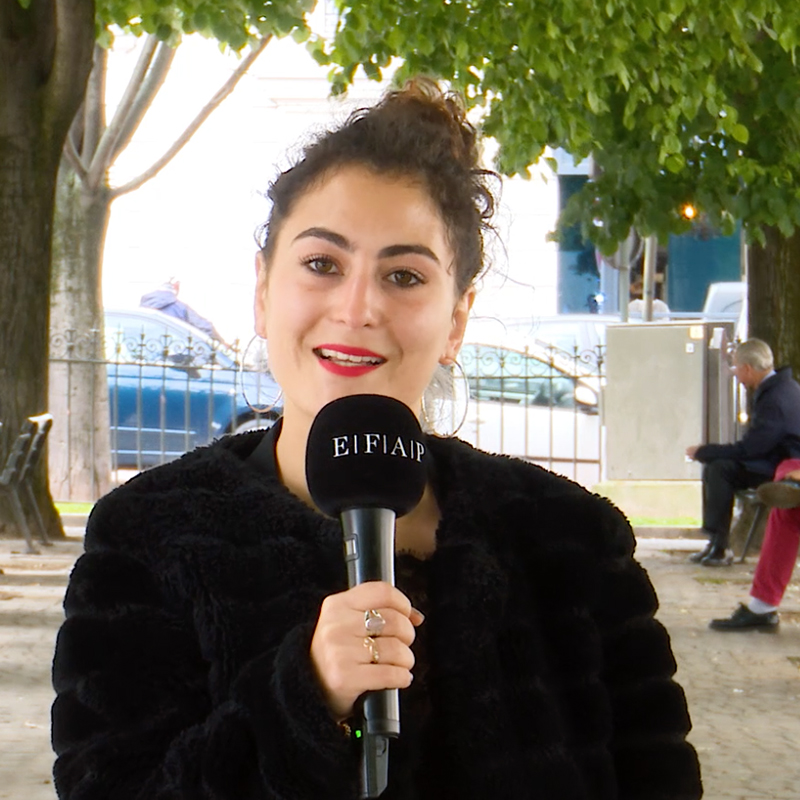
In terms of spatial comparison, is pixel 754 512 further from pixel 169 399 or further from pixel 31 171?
pixel 169 399

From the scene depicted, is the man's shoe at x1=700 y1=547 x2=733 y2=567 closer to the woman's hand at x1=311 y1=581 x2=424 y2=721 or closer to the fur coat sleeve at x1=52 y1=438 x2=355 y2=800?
the fur coat sleeve at x1=52 y1=438 x2=355 y2=800

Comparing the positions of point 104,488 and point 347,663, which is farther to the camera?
point 104,488

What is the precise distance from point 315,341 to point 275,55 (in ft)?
99.0

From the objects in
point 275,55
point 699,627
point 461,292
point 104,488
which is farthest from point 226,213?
point 461,292

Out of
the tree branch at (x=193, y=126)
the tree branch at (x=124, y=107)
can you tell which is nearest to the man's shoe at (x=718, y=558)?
the tree branch at (x=193, y=126)

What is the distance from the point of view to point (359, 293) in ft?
6.64

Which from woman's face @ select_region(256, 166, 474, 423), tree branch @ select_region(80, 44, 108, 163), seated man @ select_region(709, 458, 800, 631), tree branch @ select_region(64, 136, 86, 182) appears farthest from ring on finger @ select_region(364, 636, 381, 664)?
tree branch @ select_region(80, 44, 108, 163)

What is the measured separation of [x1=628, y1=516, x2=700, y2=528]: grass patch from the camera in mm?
14586

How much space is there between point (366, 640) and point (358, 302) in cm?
54

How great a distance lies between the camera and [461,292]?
2.23 m

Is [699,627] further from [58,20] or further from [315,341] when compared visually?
[315,341]

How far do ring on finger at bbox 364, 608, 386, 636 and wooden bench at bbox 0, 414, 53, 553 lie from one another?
10.7 metres

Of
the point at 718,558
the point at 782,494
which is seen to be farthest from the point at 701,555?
the point at 782,494

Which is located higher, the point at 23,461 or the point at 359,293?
the point at 359,293
